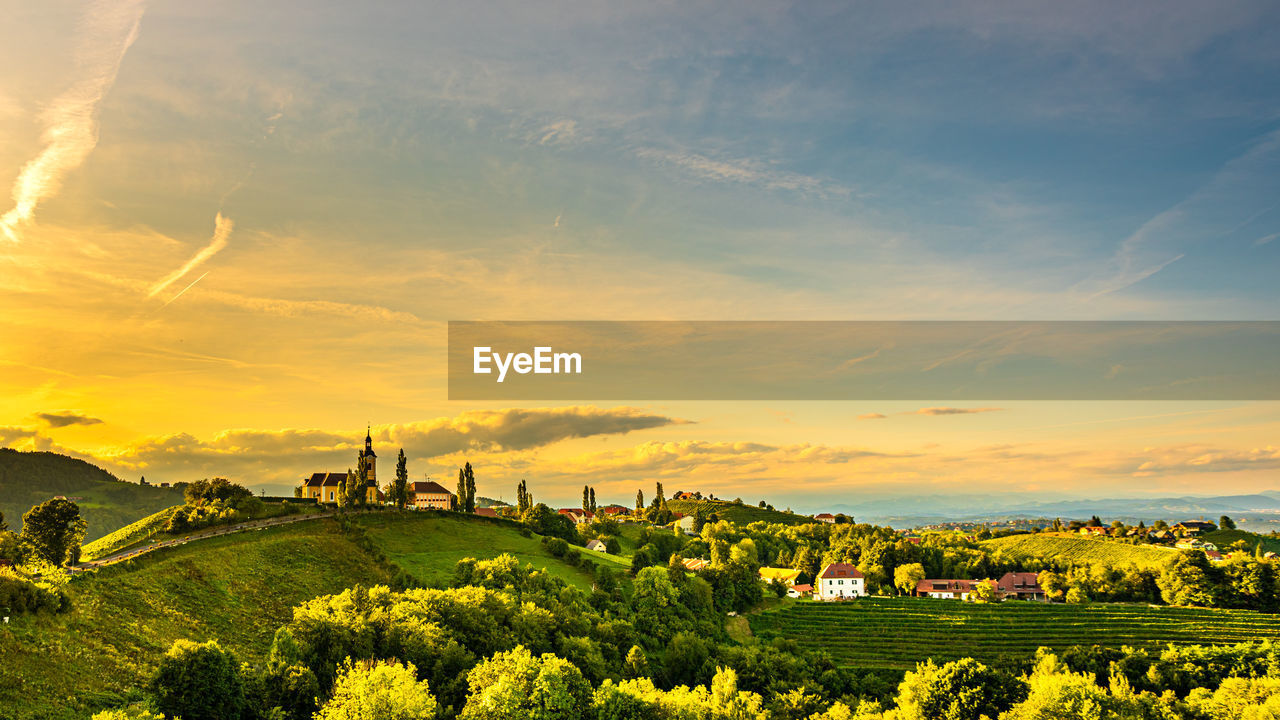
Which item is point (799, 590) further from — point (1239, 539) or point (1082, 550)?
point (1239, 539)

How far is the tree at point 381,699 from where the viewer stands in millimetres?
35250

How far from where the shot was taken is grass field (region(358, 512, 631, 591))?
87.9 meters

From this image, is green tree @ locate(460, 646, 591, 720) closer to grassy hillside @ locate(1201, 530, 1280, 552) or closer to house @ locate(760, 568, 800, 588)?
house @ locate(760, 568, 800, 588)

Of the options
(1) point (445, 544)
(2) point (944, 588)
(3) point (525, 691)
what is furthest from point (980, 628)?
(3) point (525, 691)

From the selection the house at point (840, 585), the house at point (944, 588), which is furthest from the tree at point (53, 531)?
the house at point (944, 588)

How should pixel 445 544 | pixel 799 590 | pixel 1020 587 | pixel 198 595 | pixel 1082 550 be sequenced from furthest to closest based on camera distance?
1. pixel 1082 550
2. pixel 1020 587
3. pixel 799 590
4. pixel 445 544
5. pixel 198 595

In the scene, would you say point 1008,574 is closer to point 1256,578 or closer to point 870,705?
point 1256,578

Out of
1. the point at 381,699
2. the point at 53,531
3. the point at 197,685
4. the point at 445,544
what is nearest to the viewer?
the point at 381,699

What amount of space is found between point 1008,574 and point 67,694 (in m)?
152

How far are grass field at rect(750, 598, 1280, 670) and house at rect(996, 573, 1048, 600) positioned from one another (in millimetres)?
23711

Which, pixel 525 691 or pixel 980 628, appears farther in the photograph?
pixel 980 628

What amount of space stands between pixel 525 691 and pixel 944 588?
386 ft

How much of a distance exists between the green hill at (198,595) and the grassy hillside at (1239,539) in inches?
6483

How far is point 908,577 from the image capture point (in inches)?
5477
